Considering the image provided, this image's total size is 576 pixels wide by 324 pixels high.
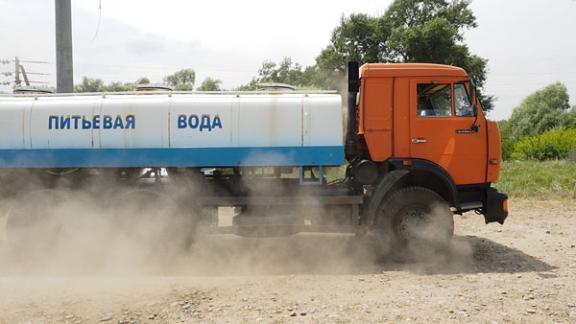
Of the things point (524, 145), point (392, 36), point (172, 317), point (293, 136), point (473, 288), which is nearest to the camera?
point (172, 317)

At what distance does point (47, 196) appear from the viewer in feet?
22.0

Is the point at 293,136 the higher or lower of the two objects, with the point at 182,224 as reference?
higher

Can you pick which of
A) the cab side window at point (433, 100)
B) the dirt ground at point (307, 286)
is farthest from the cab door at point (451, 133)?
the dirt ground at point (307, 286)

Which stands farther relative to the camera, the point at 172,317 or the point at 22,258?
the point at 22,258

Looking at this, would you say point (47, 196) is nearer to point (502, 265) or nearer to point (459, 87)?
point (459, 87)

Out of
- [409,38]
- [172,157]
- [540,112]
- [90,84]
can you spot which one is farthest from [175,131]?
[540,112]

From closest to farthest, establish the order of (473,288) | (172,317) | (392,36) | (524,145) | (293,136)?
1. (172,317)
2. (473,288)
3. (293,136)
4. (524,145)
5. (392,36)

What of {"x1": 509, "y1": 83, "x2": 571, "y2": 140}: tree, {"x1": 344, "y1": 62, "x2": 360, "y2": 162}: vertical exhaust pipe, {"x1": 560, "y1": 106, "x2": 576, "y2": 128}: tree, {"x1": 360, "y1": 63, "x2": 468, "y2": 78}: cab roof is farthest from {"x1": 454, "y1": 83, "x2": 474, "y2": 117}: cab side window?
{"x1": 509, "y1": 83, "x2": 571, "y2": 140}: tree

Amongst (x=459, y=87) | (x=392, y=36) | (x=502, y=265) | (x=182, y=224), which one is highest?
(x=392, y=36)

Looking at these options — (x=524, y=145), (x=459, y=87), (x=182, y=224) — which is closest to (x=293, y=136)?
(x=182, y=224)

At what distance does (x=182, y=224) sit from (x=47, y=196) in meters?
2.26

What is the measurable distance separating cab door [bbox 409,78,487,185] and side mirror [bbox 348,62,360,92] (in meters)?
0.87

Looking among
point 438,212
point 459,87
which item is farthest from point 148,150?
point 459,87

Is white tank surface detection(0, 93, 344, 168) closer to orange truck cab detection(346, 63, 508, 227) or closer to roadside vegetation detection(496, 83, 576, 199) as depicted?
orange truck cab detection(346, 63, 508, 227)
